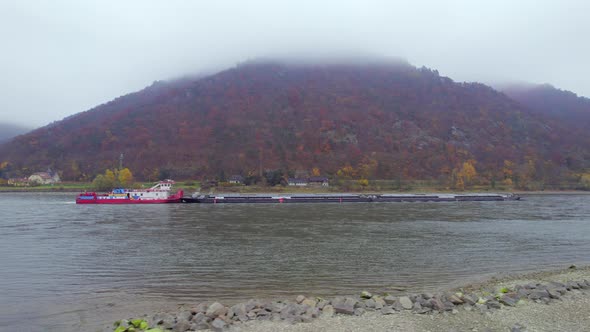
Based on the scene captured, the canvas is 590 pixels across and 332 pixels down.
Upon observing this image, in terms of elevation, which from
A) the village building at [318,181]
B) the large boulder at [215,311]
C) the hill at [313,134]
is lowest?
the large boulder at [215,311]

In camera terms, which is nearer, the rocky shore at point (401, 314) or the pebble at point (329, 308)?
the rocky shore at point (401, 314)

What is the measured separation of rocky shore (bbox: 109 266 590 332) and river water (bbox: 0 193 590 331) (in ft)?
7.89

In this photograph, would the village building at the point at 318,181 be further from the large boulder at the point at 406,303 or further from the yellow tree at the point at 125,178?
the large boulder at the point at 406,303

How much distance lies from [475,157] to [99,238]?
4541 inches

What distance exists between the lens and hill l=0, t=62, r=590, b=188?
10938 cm

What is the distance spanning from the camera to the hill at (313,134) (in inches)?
4306

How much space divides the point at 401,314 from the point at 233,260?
1087cm

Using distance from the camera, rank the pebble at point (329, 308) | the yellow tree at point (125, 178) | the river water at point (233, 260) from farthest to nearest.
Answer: the yellow tree at point (125, 178) < the river water at point (233, 260) < the pebble at point (329, 308)

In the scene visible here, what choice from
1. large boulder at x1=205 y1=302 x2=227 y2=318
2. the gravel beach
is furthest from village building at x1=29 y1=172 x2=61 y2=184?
the gravel beach

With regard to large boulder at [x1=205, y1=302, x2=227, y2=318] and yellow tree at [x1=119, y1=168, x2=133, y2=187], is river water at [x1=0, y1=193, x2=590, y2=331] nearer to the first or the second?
large boulder at [x1=205, y1=302, x2=227, y2=318]

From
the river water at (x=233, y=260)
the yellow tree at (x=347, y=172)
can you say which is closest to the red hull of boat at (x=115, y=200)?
the river water at (x=233, y=260)

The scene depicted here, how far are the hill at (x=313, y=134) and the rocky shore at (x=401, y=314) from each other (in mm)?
84729

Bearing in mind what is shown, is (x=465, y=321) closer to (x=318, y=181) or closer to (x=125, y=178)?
(x=318, y=181)

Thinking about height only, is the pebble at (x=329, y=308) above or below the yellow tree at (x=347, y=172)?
below
